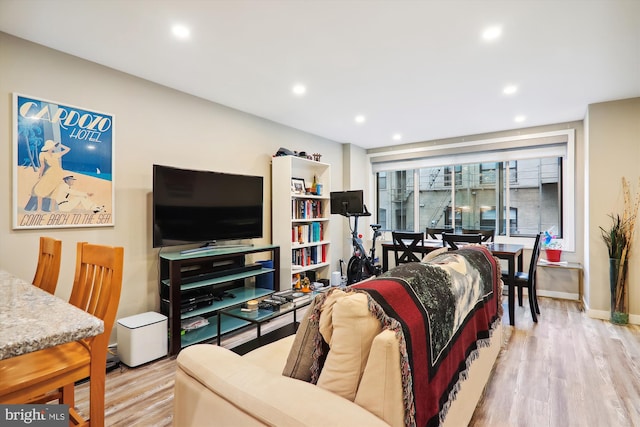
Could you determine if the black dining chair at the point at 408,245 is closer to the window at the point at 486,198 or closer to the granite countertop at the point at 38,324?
the window at the point at 486,198

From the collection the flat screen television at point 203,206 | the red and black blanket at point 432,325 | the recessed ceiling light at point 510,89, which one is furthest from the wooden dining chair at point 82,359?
the recessed ceiling light at point 510,89

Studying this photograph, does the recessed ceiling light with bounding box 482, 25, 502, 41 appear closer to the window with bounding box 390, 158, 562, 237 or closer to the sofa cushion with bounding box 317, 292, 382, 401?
the sofa cushion with bounding box 317, 292, 382, 401

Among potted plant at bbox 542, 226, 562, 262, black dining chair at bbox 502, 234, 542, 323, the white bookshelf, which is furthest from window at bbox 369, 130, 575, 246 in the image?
the white bookshelf

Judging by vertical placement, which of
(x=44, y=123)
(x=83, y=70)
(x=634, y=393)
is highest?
(x=83, y=70)

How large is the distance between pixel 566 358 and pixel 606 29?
97.5 inches

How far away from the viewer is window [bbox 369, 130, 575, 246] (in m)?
4.52

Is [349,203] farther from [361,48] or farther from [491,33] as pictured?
[491,33]

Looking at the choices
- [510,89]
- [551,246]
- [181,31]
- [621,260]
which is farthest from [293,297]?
[551,246]

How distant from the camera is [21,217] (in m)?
2.22

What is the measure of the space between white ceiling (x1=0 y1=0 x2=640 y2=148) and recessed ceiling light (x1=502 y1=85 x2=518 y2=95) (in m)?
0.05

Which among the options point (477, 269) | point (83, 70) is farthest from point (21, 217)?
point (477, 269)

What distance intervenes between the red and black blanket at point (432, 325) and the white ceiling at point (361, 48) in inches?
63.2

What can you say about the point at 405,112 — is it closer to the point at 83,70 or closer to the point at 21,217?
the point at 83,70

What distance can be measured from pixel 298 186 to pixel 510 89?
2.69 m
